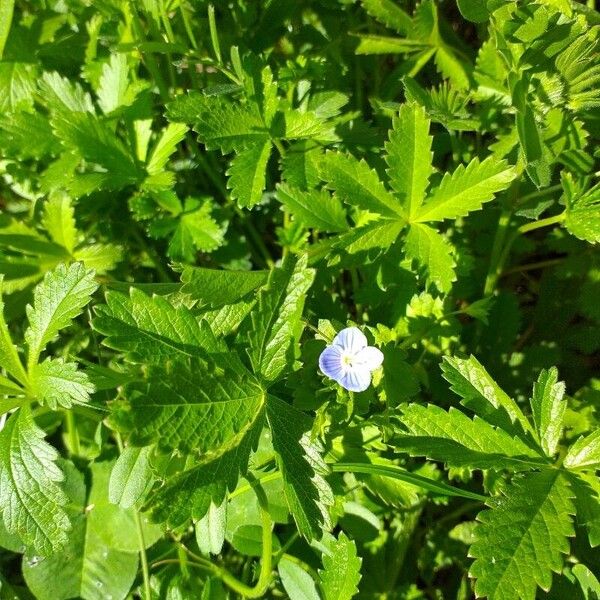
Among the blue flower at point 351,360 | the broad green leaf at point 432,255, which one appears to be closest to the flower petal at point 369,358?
the blue flower at point 351,360

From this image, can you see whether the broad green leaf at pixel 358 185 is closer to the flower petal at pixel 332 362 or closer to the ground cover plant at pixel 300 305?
the ground cover plant at pixel 300 305

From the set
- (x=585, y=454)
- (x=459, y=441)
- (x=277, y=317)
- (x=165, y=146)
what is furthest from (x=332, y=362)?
(x=165, y=146)

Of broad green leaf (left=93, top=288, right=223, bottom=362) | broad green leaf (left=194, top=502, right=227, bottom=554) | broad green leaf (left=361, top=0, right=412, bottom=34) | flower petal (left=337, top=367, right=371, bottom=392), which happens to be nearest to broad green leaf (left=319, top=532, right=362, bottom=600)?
broad green leaf (left=194, top=502, right=227, bottom=554)

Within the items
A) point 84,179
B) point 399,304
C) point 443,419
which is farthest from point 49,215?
point 443,419

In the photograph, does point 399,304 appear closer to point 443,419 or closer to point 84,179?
point 443,419

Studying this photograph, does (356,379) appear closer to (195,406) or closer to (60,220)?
(195,406)

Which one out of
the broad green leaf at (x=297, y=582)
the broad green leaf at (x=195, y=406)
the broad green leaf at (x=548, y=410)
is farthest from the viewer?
the broad green leaf at (x=297, y=582)

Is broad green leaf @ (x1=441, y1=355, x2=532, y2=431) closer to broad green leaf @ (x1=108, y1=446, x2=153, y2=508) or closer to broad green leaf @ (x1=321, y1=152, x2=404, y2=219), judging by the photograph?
broad green leaf @ (x1=321, y1=152, x2=404, y2=219)
